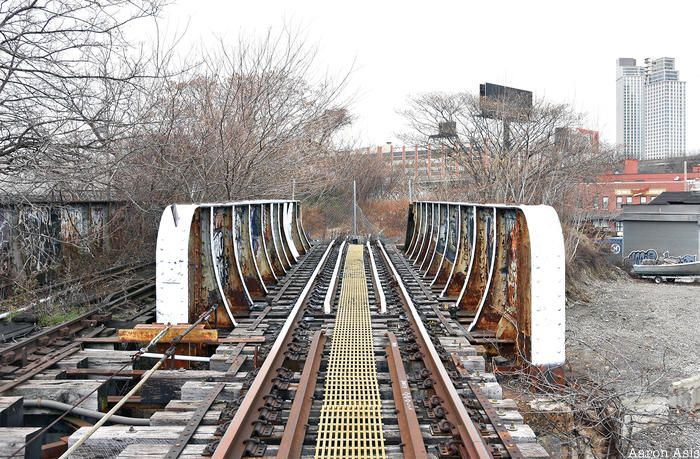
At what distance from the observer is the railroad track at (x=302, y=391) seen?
341cm

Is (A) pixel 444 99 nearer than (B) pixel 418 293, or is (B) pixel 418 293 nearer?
(B) pixel 418 293

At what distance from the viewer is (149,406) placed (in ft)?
16.6

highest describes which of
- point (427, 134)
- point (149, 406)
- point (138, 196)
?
point (427, 134)

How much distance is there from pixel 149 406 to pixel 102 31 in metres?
5.39

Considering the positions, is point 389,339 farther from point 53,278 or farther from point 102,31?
point 53,278

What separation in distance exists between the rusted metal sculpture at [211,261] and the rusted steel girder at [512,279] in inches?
118

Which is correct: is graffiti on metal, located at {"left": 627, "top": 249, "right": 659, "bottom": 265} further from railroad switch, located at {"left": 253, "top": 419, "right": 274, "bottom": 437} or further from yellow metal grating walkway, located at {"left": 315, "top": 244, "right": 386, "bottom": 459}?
railroad switch, located at {"left": 253, "top": 419, "right": 274, "bottom": 437}

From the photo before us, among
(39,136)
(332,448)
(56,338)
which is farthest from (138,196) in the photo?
(332,448)

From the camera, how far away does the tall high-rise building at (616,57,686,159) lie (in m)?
104

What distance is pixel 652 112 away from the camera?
341 feet

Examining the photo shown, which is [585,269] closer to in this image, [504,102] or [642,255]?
[504,102]

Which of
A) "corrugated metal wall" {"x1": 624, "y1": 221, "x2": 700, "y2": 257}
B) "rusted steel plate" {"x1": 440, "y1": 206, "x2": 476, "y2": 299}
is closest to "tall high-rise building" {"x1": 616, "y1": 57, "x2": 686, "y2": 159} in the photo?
"corrugated metal wall" {"x1": 624, "y1": 221, "x2": 700, "y2": 257}

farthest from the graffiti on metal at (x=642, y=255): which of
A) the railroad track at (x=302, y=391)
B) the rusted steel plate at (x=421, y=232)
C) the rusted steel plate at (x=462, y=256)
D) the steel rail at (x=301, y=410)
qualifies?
the steel rail at (x=301, y=410)

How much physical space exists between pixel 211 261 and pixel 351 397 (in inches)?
141
